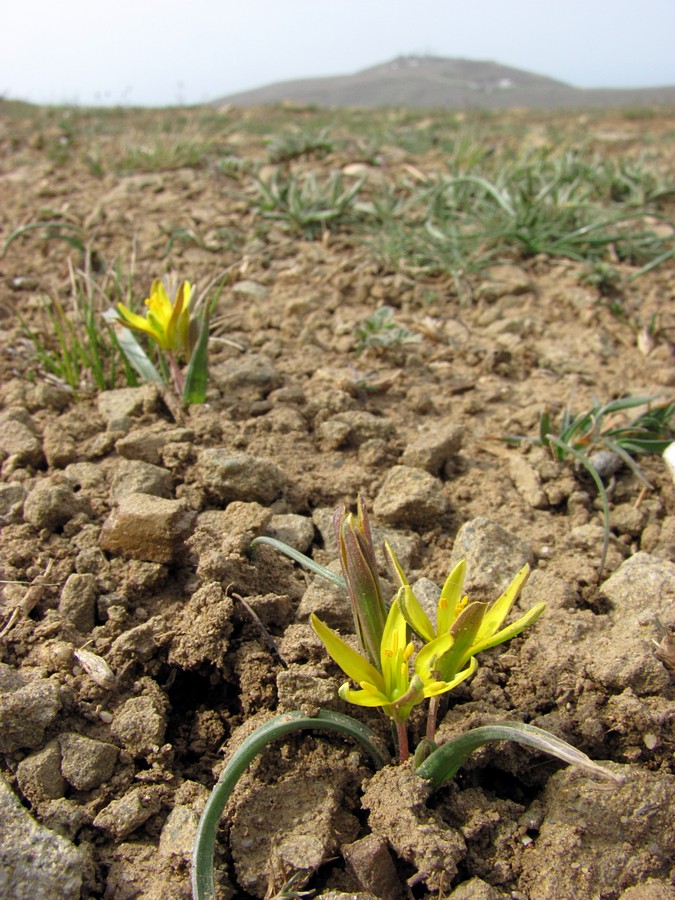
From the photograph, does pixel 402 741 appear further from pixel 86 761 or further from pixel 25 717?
pixel 25 717

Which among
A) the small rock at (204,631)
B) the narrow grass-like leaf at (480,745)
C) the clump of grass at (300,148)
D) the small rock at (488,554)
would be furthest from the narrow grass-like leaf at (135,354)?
the clump of grass at (300,148)

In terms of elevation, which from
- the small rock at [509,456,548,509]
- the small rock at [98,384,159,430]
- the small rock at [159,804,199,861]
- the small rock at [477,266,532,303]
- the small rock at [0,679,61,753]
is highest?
the small rock at [477,266,532,303]

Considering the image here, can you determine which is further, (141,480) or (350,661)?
(141,480)

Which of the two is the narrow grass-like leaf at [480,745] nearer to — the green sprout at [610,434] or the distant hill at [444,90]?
the green sprout at [610,434]

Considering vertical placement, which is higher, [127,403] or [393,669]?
[127,403]

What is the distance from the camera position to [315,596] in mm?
1430

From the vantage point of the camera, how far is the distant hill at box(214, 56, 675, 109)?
504 inches

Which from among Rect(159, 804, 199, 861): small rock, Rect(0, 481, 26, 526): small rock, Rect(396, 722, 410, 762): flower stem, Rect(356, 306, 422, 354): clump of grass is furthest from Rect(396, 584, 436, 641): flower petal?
Rect(356, 306, 422, 354): clump of grass

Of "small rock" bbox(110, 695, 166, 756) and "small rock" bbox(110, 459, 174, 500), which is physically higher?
"small rock" bbox(110, 459, 174, 500)

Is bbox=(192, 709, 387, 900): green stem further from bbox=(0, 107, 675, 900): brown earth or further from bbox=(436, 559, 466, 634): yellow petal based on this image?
bbox=(436, 559, 466, 634): yellow petal

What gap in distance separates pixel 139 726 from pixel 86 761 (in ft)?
0.32

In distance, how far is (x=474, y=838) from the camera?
1112mm

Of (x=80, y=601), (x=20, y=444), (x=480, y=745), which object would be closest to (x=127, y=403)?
(x=20, y=444)

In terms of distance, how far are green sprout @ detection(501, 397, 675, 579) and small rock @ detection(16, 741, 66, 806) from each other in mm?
1322
